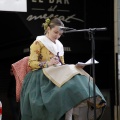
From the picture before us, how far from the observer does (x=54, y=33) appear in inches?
187

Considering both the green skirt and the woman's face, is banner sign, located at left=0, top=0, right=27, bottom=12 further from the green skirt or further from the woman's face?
the green skirt

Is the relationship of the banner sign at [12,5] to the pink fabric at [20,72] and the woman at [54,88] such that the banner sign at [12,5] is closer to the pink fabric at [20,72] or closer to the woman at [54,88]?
the pink fabric at [20,72]

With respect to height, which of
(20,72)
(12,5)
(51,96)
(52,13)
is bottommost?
(51,96)

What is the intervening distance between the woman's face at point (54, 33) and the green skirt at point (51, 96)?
1.49 ft

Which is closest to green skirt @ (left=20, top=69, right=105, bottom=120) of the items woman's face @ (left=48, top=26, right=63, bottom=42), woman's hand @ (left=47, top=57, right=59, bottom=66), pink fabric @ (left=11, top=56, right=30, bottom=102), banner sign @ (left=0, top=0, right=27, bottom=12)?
woman's hand @ (left=47, top=57, right=59, bottom=66)

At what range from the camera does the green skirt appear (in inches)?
170

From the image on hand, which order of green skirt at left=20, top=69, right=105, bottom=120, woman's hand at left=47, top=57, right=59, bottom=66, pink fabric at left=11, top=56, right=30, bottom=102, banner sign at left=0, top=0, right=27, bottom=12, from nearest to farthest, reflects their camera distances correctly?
green skirt at left=20, top=69, right=105, bottom=120
woman's hand at left=47, top=57, right=59, bottom=66
pink fabric at left=11, top=56, right=30, bottom=102
banner sign at left=0, top=0, right=27, bottom=12

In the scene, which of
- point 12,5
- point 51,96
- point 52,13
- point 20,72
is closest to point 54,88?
point 51,96

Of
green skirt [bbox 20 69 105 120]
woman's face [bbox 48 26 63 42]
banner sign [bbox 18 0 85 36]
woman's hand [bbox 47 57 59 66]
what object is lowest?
green skirt [bbox 20 69 105 120]

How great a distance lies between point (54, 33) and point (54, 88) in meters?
0.73

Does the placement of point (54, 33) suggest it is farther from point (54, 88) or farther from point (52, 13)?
point (52, 13)

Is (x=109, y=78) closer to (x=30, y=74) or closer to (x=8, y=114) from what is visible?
(x=8, y=114)

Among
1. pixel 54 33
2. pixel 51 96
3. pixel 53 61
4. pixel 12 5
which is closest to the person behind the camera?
pixel 51 96

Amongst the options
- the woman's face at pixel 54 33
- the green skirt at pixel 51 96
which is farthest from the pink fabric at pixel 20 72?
the woman's face at pixel 54 33
